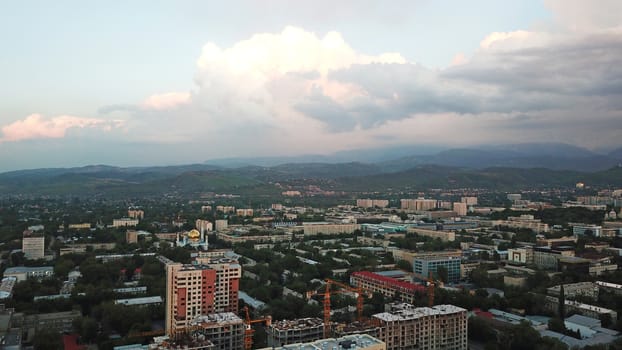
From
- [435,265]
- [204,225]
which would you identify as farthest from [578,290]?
[204,225]

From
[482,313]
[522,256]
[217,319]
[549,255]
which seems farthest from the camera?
[522,256]

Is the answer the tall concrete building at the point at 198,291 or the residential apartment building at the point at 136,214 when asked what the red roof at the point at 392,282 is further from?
the residential apartment building at the point at 136,214

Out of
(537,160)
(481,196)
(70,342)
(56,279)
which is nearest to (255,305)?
(70,342)

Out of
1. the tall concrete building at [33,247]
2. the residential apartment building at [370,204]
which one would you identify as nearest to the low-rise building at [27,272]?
the tall concrete building at [33,247]

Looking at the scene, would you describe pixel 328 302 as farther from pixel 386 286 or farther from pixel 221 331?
pixel 386 286

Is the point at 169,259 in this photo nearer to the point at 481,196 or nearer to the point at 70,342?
the point at 70,342

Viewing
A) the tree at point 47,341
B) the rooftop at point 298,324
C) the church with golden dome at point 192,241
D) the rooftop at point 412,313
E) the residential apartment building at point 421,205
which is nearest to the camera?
the rooftop at point 298,324

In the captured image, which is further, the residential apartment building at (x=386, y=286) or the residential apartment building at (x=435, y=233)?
the residential apartment building at (x=435, y=233)
